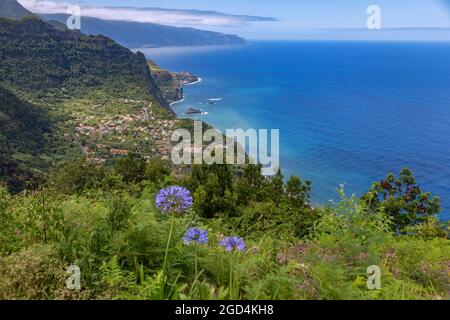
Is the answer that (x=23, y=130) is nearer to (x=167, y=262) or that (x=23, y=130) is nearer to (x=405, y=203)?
(x=405, y=203)

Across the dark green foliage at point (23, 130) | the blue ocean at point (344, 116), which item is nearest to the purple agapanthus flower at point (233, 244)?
the blue ocean at point (344, 116)

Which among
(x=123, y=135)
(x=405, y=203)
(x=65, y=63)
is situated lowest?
(x=123, y=135)

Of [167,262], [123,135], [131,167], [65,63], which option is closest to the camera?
[167,262]

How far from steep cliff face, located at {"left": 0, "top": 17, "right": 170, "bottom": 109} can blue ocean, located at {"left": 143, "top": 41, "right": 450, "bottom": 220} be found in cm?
1493

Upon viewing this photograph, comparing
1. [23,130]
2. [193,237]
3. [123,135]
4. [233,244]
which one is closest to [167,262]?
[193,237]

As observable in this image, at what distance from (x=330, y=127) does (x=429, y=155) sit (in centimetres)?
2230

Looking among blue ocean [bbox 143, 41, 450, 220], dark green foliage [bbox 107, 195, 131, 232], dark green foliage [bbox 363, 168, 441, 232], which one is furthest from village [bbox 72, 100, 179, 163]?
dark green foliage [bbox 107, 195, 131, 232]

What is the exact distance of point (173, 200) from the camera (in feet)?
8.85

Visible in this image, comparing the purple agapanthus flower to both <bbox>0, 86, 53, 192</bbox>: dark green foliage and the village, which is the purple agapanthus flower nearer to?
<bbox>0, 86, 53, 192</bbox>: dark green foliage

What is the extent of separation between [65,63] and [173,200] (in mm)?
108322

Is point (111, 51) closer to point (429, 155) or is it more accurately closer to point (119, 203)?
point (429, 155)

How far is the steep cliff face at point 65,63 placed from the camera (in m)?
90.1

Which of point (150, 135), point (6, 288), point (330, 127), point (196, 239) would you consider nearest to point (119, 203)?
point (196, 239)

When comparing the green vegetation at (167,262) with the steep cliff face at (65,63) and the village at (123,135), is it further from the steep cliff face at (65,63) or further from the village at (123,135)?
the steep cliff face at (65,63)
